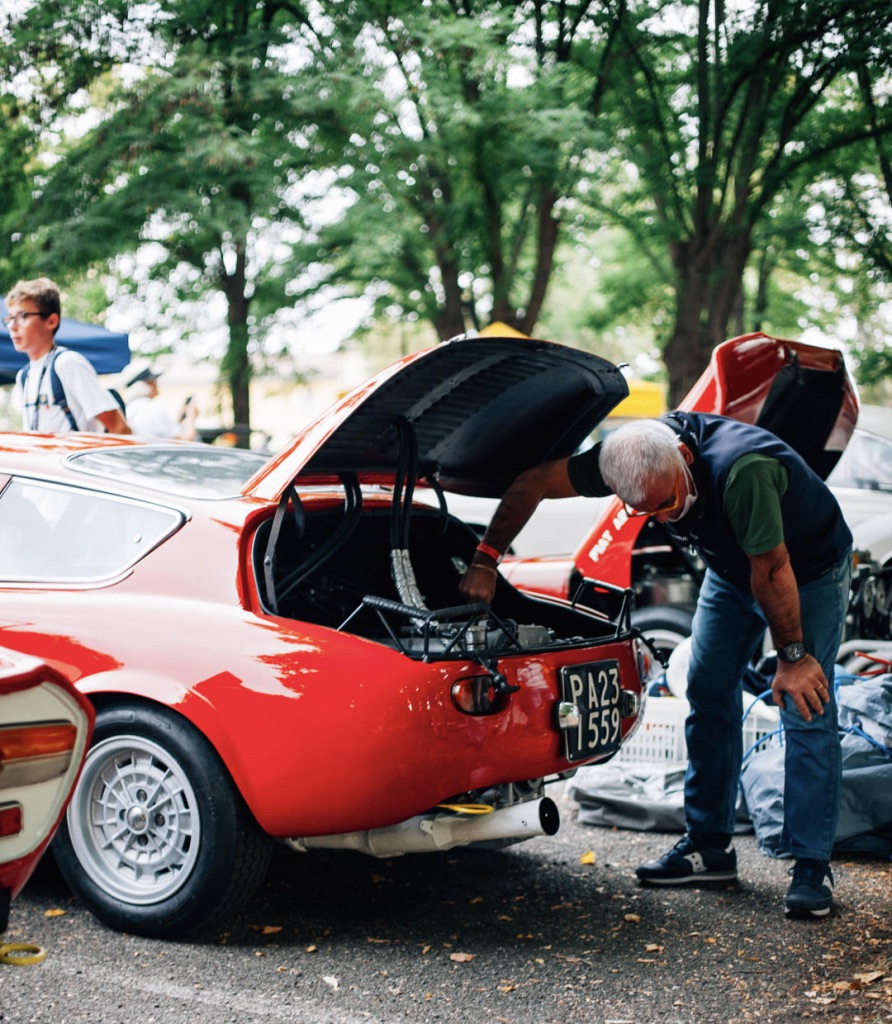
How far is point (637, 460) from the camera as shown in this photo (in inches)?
137

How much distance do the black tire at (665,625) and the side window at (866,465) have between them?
232cm

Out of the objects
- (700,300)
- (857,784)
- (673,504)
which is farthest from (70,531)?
(700,300)

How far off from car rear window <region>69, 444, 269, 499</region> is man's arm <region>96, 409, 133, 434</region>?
103cm

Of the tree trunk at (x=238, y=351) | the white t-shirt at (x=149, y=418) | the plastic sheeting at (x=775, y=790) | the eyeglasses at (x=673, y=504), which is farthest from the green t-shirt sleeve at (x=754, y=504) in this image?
the tree trunk at (x=238, y=351)

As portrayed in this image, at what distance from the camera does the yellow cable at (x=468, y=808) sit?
134 inches

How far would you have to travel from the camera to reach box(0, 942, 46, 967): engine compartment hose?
226 centimetres

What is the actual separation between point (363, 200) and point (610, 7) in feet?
10.2

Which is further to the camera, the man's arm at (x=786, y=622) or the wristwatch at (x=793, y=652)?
the wristwatch at (x=793, y=652)

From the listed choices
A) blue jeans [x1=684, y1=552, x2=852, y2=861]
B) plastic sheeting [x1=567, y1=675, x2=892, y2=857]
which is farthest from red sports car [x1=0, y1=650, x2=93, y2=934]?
plastic sheeting [x1=567, y1=675, x2=892, y2=857]

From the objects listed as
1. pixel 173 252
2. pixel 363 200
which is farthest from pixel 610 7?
pixel 173 252

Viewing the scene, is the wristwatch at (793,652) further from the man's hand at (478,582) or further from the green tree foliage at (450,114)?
the green tree foliage at (450,114)

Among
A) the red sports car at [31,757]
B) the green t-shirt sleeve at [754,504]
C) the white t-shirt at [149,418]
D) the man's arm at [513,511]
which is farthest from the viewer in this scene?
the white t-shirt at [149,418]

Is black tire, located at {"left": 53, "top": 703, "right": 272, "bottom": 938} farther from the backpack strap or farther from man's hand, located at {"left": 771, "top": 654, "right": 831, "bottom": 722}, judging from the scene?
the backpack strap

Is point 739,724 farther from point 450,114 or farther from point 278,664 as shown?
point 450,114
